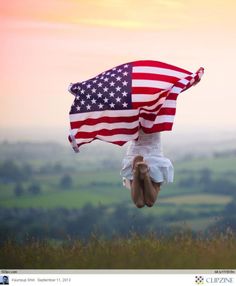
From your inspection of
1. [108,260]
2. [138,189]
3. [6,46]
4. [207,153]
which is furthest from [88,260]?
[6,46]

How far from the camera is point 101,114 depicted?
14.5 ft

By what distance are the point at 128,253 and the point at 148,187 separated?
0.30 metres

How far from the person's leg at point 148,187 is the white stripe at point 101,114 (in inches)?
8.8

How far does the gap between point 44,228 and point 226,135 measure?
0.91m

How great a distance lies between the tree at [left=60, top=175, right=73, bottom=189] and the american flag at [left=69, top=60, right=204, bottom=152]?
8.0 inches

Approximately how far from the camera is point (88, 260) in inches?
176

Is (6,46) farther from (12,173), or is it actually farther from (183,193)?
(183,193)

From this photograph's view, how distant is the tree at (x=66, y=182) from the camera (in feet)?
14.9

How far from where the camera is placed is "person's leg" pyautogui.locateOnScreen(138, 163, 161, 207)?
171 inches
